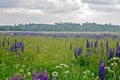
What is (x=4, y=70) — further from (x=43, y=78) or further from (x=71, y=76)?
(x=43, y=78)

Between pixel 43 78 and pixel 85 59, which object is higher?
pixel 43 78

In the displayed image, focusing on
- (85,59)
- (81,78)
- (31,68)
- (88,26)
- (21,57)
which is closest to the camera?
(81,78)

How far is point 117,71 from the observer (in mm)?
8461

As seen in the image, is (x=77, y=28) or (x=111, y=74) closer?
(x=111, y=74)

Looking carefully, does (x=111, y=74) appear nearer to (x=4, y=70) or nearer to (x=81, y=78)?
(x=81, y=78)

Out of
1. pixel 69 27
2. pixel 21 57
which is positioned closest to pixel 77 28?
pixel 69 27

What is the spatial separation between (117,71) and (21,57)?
4637 mm

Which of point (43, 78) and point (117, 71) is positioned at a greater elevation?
point (43, 78)

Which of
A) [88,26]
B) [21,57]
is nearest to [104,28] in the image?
[88,26]

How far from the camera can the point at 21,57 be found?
12.0 meters

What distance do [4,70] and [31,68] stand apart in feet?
2.61

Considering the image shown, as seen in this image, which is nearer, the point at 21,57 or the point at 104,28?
the point at 21,57

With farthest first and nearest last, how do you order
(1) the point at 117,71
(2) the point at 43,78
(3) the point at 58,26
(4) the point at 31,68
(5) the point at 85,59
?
(3) the point at 58,26 < (5) the point at 85,59 < (4) the point at 31,68 < (1) the point at 117,71 < (2) the point at 43,78

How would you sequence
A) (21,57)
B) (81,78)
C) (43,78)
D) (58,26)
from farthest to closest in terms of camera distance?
1. (58,26)
2. (21,57)
3. (81,78)
4. (43,78)
